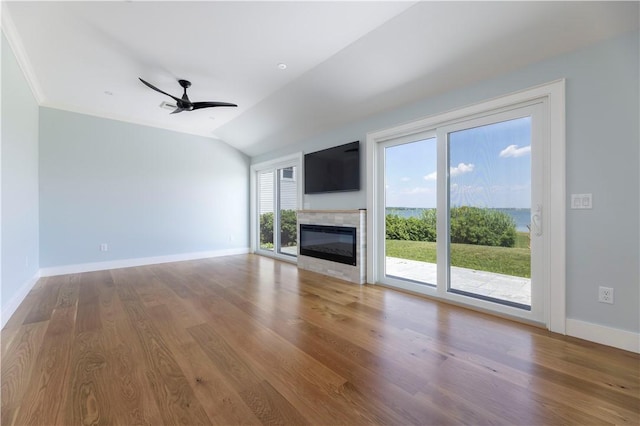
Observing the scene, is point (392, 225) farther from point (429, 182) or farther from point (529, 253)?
point (529, 253)

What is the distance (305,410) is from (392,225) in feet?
8.75

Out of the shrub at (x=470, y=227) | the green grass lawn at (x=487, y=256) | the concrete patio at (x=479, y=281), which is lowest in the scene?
the concrete patio at (x=479, y=281)

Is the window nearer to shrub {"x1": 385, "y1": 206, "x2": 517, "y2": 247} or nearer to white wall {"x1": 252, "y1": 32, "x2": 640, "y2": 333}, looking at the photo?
shrub {"x1": 385, "y1": 206, "x2": 517, "y2": 247}

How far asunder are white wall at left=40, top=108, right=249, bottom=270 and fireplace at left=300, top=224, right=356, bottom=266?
8.13ft

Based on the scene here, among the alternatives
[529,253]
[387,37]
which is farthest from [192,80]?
[529,253]

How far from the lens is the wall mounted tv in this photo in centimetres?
398

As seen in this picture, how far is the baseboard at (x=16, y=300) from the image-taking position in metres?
2.47

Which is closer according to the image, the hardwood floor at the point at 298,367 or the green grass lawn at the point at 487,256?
the hardwood floor at the point at 298,367

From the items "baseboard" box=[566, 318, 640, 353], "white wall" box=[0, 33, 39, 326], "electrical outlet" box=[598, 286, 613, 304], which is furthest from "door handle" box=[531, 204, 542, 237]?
"white wall" box=[0, 33, 39, 326]

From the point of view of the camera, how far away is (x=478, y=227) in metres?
2.81

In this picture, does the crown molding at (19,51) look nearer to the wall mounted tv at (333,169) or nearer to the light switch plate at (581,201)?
the wall mounted tv at (333,169)

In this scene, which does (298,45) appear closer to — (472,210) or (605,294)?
(472,210)

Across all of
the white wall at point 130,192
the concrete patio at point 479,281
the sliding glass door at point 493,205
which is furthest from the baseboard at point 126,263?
the sliding glass door at point 493,205

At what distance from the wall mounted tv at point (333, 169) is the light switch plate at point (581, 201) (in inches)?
93.2
